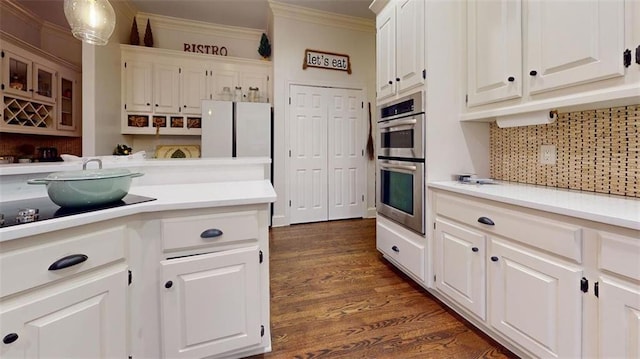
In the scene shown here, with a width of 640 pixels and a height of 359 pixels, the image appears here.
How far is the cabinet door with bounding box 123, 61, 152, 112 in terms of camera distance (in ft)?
12.7

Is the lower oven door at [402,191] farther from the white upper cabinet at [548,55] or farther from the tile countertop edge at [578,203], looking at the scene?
the white upper cabinet at [548,55]

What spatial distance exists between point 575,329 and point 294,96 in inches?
148

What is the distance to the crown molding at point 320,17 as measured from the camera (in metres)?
3.96

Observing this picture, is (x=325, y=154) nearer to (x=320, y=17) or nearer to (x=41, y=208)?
(x=320, y=17)

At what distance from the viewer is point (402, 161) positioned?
226 cm

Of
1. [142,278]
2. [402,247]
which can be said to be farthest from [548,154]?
[142,278]

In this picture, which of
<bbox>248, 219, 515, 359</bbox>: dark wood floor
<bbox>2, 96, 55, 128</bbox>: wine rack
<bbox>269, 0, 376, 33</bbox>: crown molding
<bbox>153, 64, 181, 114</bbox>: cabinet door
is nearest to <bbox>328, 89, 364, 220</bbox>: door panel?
<bbox>269, 0, 376, 33</bbox>: crown molding

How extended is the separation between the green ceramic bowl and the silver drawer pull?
1.29ft

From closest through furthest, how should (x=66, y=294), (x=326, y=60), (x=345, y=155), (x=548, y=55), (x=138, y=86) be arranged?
(x=66, y=294) → (x=548, y=55) → (x=138, y=86) → (x=326, y=60) → (x=345, y=155)

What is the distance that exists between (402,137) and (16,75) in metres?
4.10

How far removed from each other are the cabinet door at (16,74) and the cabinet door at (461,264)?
433 cm

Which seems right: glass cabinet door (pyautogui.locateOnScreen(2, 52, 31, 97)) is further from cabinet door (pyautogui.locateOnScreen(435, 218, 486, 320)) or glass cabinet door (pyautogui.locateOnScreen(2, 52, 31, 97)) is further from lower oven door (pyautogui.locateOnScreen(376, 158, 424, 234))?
cabinet door (pyautogui.locateOnScreen(435, 218, 486, 320))

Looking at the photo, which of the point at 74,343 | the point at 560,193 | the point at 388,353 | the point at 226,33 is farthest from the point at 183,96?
the point at 560,193

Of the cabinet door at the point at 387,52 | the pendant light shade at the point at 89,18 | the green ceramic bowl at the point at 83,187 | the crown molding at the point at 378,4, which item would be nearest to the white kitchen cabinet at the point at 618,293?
the cabinet door at the point at 387,52
